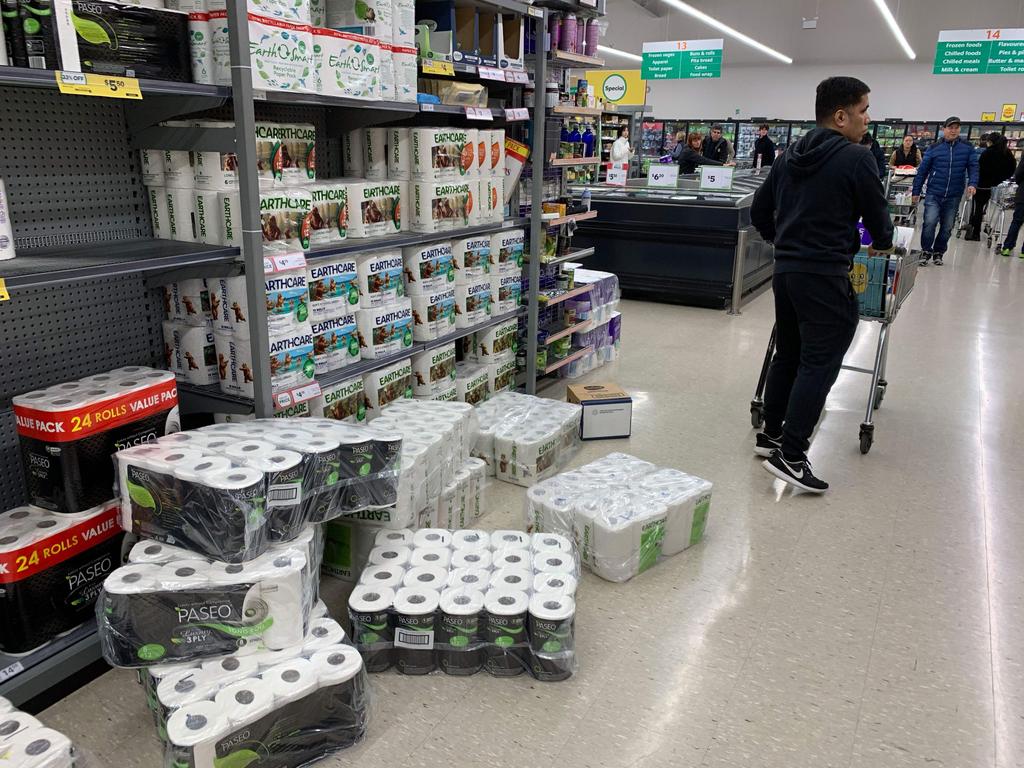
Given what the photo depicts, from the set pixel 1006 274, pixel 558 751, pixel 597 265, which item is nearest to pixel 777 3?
pixel 1006 274

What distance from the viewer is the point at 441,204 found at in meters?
3.66

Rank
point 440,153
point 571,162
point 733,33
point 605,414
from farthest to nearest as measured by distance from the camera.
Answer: point 733,33 → point 571,162 → point 605,414 → point 440,153

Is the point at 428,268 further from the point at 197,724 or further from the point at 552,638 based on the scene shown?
the point at 197,724

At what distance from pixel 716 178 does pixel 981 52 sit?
941cm

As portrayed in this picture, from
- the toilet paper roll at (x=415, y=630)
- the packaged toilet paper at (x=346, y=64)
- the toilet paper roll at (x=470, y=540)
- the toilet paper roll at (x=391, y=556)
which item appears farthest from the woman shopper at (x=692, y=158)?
the toilet paper roll at (x=415, y=630)

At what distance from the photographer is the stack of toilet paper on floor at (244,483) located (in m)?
2.08

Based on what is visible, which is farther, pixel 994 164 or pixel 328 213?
pixel 994 164

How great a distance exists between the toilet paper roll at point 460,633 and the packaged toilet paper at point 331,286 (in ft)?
4.13

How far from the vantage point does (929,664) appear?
2.47m

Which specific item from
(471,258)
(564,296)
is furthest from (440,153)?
(564,296)

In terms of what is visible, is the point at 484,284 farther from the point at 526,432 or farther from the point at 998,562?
the point at 998,562

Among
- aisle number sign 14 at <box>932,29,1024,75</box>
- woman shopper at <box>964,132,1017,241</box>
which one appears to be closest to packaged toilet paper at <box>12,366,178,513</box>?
woman shopper at <box>964,132,1017,241</box>

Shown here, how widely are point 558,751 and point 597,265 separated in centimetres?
631

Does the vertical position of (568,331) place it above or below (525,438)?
above
